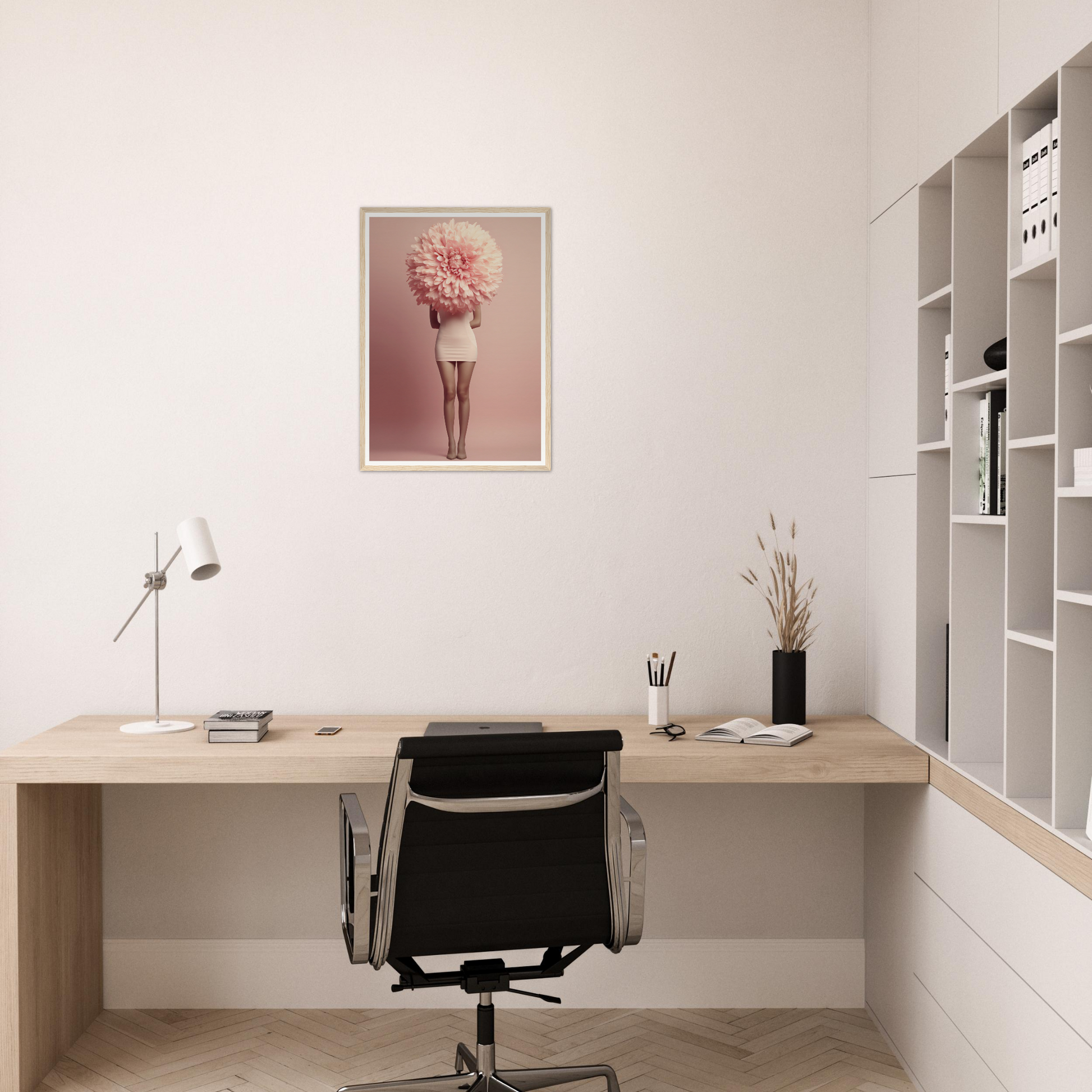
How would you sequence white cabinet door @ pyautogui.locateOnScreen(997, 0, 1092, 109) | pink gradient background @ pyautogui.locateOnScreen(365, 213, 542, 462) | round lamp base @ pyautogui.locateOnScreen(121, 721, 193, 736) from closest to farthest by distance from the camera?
white cabinet door @ pyautogui.locateOnScreen(997, 0, 1092, 109) < round lamp base @ pyautogui.locateOnScreen(121, 721, 193, 736) < pink gradient background @ pyautogui.locateOnScreen(365, 213, 542, 462)

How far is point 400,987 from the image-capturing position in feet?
6.85

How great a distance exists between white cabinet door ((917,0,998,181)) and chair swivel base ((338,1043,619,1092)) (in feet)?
7.37

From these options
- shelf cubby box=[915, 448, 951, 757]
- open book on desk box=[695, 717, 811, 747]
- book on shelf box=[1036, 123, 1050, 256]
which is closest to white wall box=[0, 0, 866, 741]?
open book on desk box=[695, 717, 811, 747]

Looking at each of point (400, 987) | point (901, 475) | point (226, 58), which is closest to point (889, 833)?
point (901, 475)

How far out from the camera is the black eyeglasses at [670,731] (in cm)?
267

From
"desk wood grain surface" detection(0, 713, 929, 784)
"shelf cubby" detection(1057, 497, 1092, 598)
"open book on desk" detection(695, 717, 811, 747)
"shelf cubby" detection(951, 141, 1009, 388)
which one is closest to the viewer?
"shelf cubby" detection(1057, 497, 1092, 598)

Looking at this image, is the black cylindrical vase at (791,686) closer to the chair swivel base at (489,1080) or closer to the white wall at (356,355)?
the white wall at (356,355)

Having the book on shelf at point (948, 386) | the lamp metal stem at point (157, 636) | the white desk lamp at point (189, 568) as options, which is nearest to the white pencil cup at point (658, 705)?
the book on shelf at point (948, 386)

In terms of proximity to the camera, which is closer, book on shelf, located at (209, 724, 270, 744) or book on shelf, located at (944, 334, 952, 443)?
book on shelf, located at (944, 334, 952, 443)

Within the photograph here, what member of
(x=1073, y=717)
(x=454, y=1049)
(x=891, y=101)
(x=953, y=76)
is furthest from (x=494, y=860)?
(x=891, y=101)

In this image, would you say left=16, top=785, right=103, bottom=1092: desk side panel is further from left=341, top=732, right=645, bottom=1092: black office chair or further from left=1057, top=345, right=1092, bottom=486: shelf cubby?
left=1057, top=345, right=1092, bottom=486: shelf cubby

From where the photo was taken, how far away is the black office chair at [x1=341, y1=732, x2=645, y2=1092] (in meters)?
1.90

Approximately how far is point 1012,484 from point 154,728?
2.17m

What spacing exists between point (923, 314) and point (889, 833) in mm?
1372
